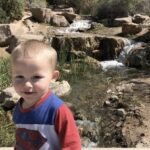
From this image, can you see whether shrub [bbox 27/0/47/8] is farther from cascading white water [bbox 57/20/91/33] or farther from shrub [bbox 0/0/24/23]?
cascading white water [bbox 57/20/91/33]

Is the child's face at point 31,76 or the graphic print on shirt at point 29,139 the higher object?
the child's face at point 31,76

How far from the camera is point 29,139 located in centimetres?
217

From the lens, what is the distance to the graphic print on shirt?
2150 millimetres

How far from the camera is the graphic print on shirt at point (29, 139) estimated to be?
215 cm

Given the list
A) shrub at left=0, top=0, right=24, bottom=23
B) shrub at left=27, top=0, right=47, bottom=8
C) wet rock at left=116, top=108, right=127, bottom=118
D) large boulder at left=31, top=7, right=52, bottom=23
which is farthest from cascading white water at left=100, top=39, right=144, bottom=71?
shrub at left=27, top=0, right=47, bottom=8

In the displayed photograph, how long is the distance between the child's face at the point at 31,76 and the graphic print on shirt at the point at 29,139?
170 millimetres

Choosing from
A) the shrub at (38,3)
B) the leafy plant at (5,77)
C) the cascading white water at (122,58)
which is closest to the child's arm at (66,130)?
the leafy plant at (5,77)

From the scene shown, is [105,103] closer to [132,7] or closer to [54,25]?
[54,25]

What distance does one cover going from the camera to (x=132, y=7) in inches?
672

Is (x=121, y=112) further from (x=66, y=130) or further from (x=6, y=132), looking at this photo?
(x=66, y=130)

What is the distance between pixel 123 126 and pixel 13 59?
4685 millimetres

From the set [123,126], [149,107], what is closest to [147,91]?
[149,107]

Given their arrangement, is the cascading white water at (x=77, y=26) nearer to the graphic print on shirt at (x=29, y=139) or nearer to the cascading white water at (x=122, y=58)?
the cascading white water at (x=122, y=58)

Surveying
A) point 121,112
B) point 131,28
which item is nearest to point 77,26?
point 131,28
